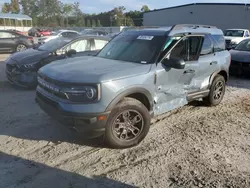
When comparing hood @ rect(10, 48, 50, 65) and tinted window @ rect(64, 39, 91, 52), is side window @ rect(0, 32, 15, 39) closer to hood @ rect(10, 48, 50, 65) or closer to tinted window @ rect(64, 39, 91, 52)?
hood @ rect(10, 48, 50, 65)

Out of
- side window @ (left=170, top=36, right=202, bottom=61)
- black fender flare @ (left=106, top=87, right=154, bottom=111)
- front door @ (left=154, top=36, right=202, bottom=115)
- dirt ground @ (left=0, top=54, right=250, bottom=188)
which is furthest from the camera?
side window @ (left=170, top=36, right=202, bottom=61)

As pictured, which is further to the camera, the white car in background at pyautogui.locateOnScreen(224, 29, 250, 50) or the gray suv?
the white car in background at pyautogui.locateOnScreen(224, 29, 250, 50)

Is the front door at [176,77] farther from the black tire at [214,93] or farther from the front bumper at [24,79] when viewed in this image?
the front bumper at [24,79]

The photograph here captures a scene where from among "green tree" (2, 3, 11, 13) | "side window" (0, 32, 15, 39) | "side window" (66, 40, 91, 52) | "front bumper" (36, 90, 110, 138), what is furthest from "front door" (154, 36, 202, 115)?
"green tree" (2, 3, 11, 13)

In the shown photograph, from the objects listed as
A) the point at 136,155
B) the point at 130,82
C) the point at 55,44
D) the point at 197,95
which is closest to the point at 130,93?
the point at 130,82

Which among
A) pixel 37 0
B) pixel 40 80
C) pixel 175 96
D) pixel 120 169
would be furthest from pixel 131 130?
pixel 37 0

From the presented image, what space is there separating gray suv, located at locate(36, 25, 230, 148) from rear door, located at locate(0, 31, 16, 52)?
13.2 metres

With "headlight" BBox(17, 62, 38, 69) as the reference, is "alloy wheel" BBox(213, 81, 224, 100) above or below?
below

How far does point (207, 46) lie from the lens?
18.2 feet

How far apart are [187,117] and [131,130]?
71.7 inches

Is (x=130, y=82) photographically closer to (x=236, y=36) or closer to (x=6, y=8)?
(x=236, y=36)

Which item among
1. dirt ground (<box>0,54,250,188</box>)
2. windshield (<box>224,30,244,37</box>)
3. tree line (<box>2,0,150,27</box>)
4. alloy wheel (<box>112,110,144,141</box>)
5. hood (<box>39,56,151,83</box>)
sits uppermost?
tree line (<box>2,0,150,27</box>)

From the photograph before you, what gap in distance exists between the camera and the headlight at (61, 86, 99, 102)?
11.7 feet

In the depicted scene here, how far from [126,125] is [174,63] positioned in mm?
1317
